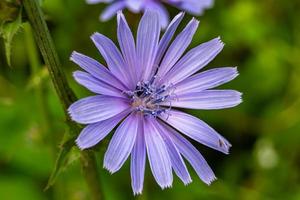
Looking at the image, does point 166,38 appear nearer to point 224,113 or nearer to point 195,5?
point 195,5

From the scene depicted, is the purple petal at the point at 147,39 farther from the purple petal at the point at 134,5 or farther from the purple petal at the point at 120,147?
the purple petal at the point at 134,5

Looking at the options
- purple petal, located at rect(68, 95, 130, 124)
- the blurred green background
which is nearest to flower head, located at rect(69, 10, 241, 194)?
purple petal, located at rect(68, 95, 130, 124)

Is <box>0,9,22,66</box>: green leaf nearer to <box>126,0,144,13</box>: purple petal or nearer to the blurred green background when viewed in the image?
<box>126,0,144,13</box>: purple petal

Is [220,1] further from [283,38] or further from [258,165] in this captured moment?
[258,165]

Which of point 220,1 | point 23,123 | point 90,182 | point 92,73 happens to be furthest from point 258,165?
point 92,73

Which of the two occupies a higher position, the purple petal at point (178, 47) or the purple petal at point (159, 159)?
the purple petal at point (178, 47)

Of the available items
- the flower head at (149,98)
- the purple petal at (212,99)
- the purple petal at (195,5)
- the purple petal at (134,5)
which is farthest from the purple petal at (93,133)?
the purple petal at (195,5)
